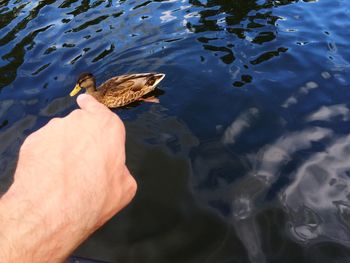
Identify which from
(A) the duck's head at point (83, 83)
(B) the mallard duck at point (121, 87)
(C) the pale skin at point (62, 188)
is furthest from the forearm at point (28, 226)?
(A) the duck's head at point (83, 83)

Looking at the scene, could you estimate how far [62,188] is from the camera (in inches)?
73.9

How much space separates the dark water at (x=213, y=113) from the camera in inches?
194

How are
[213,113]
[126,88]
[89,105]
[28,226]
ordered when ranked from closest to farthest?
[28,226]
[89,105]
[213,113]
[126,88]

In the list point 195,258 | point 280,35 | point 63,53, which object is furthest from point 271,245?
point 63,53

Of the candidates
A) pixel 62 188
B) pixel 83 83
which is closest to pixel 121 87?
pixel 83 83

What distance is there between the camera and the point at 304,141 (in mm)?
6203

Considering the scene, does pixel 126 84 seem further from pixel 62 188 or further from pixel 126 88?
pixel 62 188

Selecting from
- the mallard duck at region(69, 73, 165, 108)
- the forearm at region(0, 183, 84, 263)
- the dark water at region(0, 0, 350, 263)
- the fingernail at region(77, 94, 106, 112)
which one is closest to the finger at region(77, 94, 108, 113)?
the fingernail at region(77, 94, 106, 112)

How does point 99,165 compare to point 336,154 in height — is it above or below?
above

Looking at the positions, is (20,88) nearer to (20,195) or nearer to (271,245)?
(271,245)

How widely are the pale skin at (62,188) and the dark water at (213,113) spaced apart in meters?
Answer: 2.91

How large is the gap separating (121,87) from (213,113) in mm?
2120

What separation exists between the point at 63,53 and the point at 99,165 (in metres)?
8.48

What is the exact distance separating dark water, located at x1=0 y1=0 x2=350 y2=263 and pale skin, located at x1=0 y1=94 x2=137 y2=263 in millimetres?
2911
